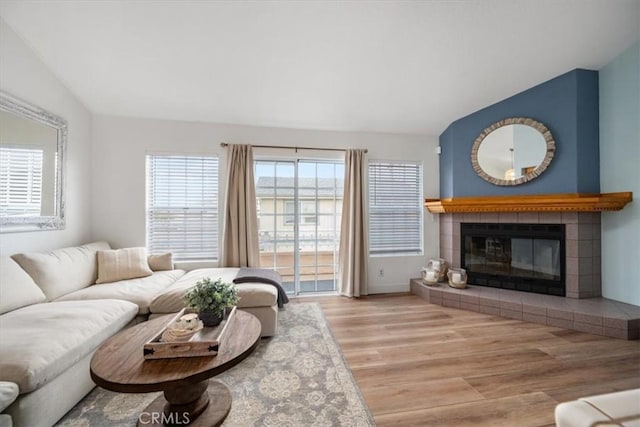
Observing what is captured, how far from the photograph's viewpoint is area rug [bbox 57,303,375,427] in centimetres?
149

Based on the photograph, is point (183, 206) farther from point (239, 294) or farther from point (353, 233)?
point (353, 233)

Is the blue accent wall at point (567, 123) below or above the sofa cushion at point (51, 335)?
above

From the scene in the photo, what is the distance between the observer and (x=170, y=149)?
3373 mm

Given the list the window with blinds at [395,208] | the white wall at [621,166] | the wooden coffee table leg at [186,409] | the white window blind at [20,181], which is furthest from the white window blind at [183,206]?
the white wall at [621,166]

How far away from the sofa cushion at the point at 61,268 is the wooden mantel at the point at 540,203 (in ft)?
14.0

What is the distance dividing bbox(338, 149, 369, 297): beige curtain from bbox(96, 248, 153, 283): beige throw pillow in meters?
2.44

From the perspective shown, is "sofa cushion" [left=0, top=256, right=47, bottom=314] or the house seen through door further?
the house seen through door

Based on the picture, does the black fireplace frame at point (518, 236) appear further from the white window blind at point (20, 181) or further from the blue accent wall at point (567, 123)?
the white window blind at point (20, 181)

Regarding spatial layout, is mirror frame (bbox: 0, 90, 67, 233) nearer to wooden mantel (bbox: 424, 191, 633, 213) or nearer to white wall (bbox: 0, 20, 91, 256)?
white wall (bbox: 0, 20, 91, 256)

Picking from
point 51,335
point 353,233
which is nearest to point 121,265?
point 51,335

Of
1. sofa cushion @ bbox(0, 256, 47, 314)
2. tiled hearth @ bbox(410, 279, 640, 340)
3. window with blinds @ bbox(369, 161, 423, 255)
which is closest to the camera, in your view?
sofa cushion @ bbox(0, 256, 47, 314)

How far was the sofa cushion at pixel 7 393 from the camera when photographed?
112 centimetres

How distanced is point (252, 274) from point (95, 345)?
4.42ft

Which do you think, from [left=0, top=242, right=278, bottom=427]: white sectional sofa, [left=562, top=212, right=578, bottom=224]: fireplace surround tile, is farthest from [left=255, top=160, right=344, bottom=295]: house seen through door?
[left=562, top=212, right=578, bottom=224]: fireplace surround tile
